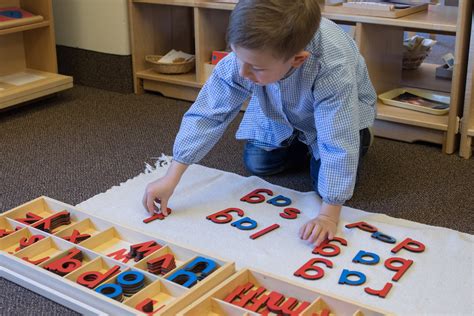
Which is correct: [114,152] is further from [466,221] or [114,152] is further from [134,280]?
[466,221]

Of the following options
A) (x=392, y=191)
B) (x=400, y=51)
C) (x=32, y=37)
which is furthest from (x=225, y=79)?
(x=32, y=37)

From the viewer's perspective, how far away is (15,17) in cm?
214

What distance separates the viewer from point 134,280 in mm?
1119

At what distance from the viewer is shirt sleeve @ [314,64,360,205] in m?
1.29

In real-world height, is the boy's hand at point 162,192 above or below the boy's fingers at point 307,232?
above

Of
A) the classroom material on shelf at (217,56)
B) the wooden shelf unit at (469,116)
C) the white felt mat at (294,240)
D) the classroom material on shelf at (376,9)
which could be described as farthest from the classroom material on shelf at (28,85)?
the wooden shelf unit at (469,116)

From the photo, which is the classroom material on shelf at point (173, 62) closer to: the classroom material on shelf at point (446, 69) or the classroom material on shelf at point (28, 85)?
the classroom material on shelf at point (28, 85)

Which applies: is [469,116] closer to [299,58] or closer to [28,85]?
[299,58]

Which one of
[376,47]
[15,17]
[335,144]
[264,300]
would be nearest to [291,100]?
[335,144]

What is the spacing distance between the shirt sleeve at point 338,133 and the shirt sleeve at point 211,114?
0.18 m

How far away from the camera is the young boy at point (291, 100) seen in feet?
3.64

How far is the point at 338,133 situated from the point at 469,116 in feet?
1.86

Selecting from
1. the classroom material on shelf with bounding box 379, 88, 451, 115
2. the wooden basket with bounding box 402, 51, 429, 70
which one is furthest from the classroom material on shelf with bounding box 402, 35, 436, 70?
the classroom material on shelf with bounding box 379, 88, 451, 115

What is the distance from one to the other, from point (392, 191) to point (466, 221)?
0.20m
